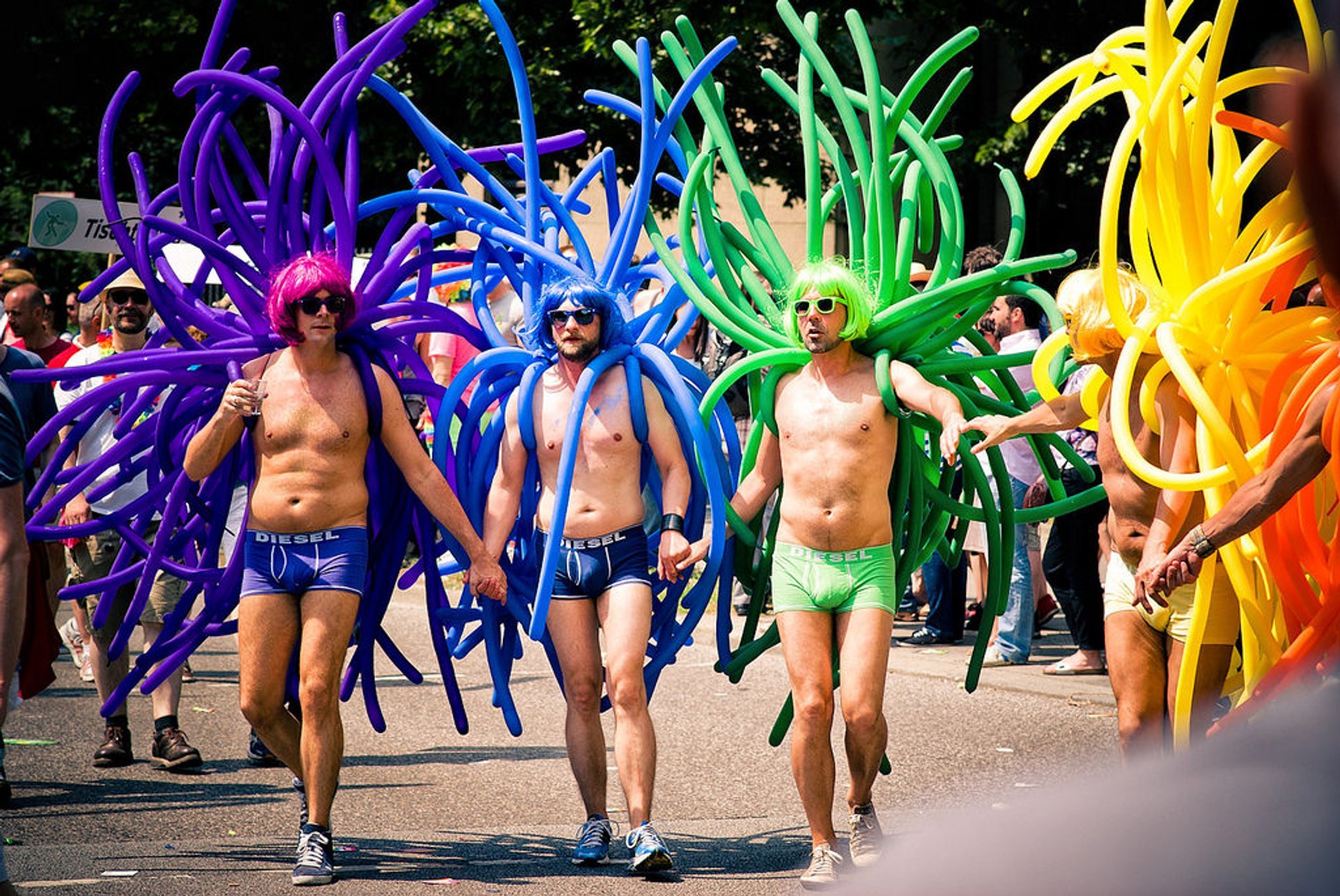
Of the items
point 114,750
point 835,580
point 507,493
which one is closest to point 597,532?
point 507,493

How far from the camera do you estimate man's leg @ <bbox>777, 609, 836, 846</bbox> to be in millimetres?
5109

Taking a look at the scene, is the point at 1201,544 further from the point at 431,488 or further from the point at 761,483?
the point at 431,488

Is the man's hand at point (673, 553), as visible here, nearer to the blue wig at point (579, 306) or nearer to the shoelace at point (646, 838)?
the blue wig at point (579, 306)

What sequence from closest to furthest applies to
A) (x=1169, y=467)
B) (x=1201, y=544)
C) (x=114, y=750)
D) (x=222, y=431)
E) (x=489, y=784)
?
(x=1201, y=544) < (x=1169, y=467) < (x=222, y=431) < (x=489, y=784) < (x=114, y=750)

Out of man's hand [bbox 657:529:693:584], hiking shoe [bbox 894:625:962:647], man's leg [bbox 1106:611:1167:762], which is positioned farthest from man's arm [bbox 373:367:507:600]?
hiking shoe [bbox 894:625:962:647]

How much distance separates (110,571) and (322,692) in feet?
8.50

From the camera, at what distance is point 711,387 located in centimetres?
571

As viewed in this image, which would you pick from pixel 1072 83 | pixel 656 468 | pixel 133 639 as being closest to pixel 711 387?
pixel 656 468

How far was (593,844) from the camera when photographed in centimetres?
533

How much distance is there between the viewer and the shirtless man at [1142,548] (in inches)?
189

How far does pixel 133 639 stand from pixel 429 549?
15.6 feet

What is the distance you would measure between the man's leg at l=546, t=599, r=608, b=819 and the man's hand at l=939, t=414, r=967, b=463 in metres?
1.34

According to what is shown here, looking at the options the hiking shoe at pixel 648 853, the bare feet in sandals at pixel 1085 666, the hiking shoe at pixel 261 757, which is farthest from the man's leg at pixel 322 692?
the bare feet in sandals at pixel 1085 666

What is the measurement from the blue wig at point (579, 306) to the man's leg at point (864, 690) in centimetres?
131
